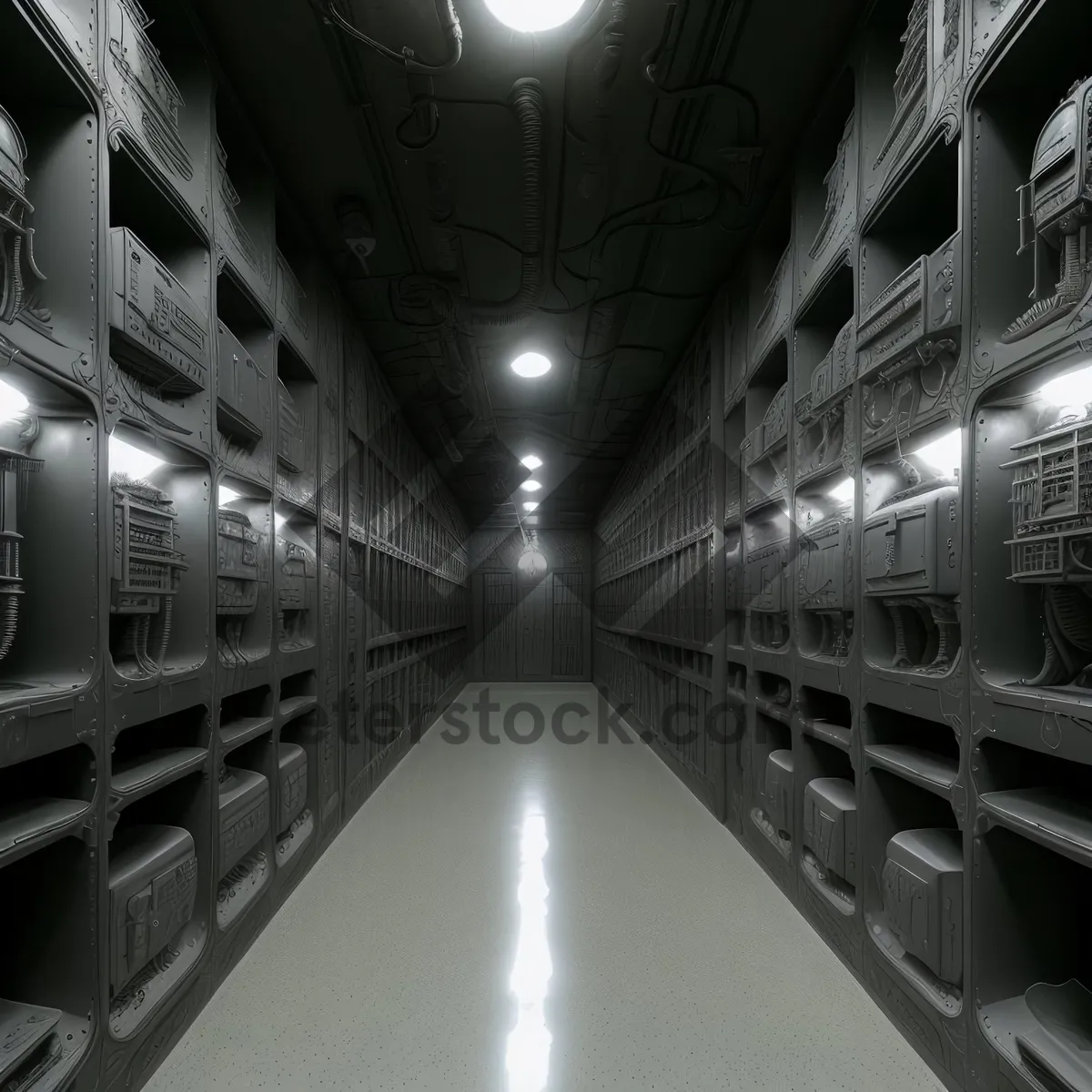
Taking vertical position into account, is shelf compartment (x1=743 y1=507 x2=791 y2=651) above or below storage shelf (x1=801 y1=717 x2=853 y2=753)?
above

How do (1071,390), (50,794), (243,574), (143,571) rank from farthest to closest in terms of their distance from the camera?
(243,574), (143,571), (50,794), (1071,390)

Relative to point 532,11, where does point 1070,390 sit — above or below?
below

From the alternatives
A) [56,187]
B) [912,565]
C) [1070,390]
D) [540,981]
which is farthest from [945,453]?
[56,187]

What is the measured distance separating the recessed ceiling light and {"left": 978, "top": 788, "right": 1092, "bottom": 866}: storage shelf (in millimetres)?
4928

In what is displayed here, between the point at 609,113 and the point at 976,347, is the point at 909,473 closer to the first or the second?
the point at 976,347

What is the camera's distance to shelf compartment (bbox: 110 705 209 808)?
2396mm

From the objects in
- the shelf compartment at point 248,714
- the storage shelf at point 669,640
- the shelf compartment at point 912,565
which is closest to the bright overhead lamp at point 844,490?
the shelf compartment at point 912,565

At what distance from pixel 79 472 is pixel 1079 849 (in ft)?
9.03

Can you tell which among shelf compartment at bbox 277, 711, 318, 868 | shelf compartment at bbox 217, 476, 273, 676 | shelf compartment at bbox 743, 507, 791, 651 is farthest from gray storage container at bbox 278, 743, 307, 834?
shelf compartment at bbox 743, 507, 791, 651

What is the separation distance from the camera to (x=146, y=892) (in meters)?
2.23

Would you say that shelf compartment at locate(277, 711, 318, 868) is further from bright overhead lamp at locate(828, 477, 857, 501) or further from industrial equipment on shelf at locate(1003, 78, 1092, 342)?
industrial equipment on shelf at locate(1003, 78, 1092, 342)

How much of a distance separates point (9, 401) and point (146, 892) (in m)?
1.54

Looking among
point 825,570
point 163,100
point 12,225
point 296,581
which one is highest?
point 163,100

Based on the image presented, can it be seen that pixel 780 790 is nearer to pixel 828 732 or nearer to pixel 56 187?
pixel 828 732
